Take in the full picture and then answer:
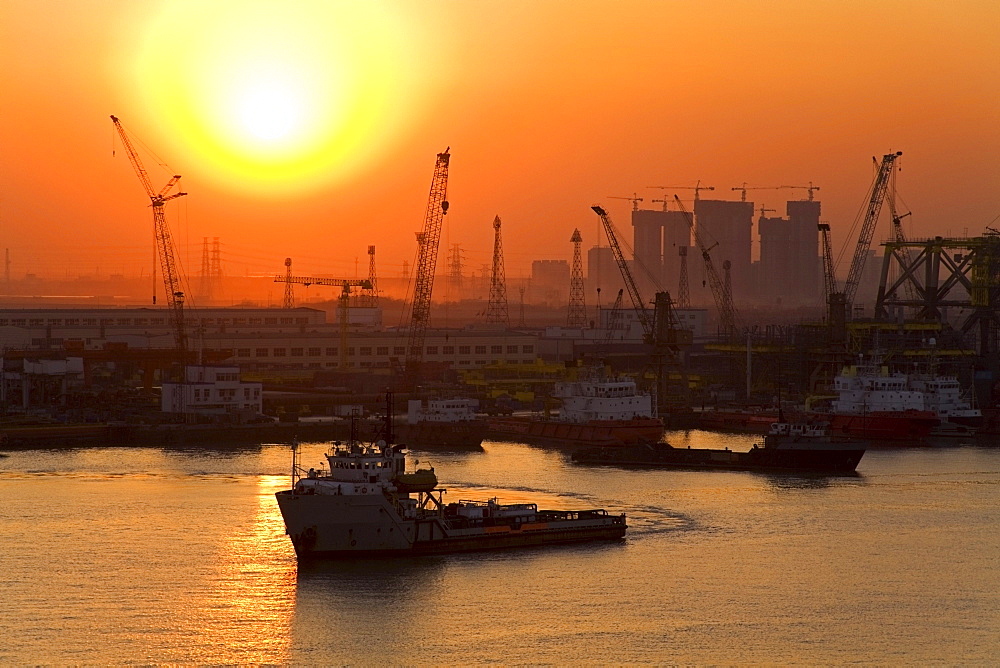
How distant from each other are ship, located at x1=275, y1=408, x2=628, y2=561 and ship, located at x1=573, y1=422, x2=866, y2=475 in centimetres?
1651

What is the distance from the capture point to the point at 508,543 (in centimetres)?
3491

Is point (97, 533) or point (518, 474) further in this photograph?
point (518, 474)

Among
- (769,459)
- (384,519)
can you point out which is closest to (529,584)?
(384,519)

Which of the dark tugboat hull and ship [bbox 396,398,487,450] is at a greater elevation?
ship [bbox 396,398,487,450]

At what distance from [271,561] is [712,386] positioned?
59.4 meters

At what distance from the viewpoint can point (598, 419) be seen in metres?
60.6

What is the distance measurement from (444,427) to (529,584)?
28.6 metres

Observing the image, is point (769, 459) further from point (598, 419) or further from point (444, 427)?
point (444, 427)

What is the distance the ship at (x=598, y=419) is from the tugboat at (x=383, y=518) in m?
22.9

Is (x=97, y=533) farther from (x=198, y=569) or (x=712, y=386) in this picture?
(x=712, y=386)

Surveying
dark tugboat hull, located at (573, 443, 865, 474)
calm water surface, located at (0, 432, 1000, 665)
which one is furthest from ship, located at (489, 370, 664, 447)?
calm water surface, located at (0, 432, 1000, 665)

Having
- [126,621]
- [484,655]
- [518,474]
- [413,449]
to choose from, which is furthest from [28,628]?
[413,449]

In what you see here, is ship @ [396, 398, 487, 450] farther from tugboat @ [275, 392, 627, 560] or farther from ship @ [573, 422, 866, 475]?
tugboat @ [275, 392, 627, 560]

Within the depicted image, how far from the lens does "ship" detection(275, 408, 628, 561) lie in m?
32.8
